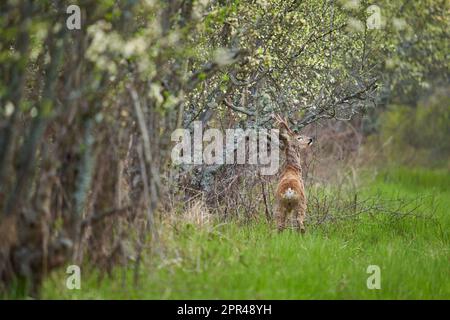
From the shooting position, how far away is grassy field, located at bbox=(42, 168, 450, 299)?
310 inches

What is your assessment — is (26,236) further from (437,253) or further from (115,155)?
(437,253)

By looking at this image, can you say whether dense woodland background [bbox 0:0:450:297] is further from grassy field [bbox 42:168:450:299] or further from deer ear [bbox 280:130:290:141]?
deer ear [bbox 280:130:290:141]

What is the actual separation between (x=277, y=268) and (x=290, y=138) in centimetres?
372

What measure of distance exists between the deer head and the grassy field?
1.35 m

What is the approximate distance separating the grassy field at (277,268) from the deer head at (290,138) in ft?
4.44

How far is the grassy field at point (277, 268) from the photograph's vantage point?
7.87m

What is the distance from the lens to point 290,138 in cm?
1214

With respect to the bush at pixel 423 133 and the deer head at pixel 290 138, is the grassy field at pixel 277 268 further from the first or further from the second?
the bush at pixel 423 133

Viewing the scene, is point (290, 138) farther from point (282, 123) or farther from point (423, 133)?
point (423, 133)

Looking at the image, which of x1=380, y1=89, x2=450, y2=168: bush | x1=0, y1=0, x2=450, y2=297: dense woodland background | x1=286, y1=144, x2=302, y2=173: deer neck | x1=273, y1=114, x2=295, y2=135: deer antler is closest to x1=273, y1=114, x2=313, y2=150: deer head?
x1=273, y1=114, x2=295, y2=135: deer antler

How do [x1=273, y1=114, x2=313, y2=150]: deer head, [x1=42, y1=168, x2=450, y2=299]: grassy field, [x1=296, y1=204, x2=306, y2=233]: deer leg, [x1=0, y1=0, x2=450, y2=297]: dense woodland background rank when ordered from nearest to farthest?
[x1=0, y1=0, x2=450, y2=297]: dense woodland background → [x1=42, y1=168, x2=450, y2=299]: grassy field → [x1=296, y1=204, x2=306, y2=233]: deer leg → [x1=273, y1=114, x2=313, y2=150]: deer head

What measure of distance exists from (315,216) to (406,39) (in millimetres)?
8967

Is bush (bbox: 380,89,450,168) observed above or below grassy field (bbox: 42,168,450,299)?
above

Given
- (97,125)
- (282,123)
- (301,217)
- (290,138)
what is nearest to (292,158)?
(290,138)
